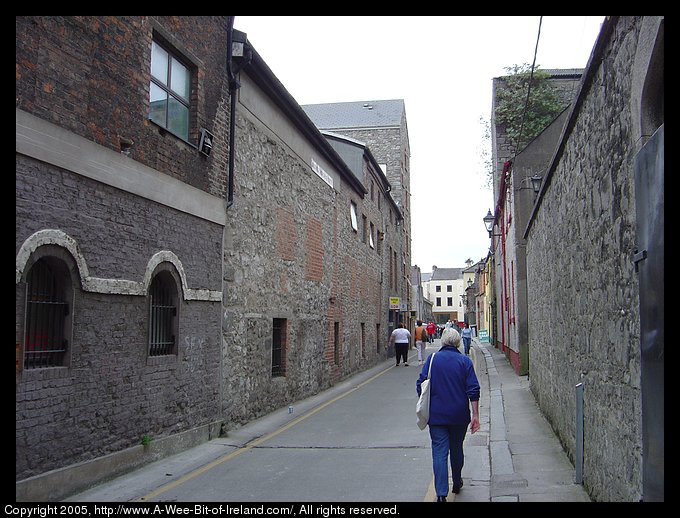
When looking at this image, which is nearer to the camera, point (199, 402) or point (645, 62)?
point (645, 62)

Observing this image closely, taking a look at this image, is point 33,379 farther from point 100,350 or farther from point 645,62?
point 645,62

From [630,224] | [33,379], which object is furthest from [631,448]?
[33,379]

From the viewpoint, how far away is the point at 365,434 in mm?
10383

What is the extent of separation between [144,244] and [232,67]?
426cm

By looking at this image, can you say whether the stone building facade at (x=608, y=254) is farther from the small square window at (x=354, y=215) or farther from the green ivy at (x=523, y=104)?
the green ivy at (x=523, y=104)

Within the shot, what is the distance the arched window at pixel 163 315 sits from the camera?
8.65m

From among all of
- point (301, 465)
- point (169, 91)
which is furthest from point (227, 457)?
point (169, 91)

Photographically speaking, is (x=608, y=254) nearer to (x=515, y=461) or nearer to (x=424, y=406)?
(x=424, y=406)

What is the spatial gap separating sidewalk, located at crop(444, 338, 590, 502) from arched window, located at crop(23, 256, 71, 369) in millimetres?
4250

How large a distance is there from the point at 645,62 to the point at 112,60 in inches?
239

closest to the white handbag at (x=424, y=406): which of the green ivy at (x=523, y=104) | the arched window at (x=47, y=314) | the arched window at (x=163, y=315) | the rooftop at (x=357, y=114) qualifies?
the arched window at (x=47, y=314)

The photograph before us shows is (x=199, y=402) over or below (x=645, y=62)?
below

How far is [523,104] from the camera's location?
78.7 feet

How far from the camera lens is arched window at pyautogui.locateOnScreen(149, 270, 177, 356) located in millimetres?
8648
